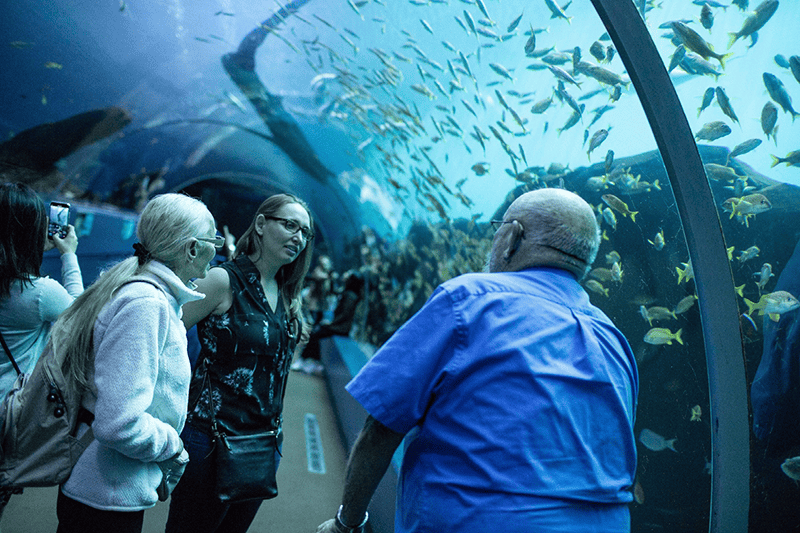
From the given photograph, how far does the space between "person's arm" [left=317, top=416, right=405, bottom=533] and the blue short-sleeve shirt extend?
0.06 metres

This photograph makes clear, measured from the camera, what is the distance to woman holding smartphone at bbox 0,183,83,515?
2176 mm

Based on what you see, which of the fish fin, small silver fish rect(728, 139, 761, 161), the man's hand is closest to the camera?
the man's hand

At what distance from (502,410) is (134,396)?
1.03m

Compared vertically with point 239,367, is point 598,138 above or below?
above

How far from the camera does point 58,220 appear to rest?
269 centimetres

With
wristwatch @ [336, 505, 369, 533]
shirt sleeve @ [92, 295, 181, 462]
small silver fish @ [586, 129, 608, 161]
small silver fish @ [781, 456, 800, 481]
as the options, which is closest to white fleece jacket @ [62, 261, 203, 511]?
shirt sleeve @ [92, 295, 181, 462]

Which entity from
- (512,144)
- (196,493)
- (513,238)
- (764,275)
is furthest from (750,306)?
(512,144)

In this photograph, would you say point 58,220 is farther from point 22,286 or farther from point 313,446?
point 313,446

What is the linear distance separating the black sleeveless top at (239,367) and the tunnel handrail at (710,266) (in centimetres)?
195

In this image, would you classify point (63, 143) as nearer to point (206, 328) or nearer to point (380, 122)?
point (380, 122)

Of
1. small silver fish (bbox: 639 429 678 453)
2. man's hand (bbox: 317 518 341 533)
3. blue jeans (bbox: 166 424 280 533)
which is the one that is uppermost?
man's hand (bbox: 317 518 341 533)

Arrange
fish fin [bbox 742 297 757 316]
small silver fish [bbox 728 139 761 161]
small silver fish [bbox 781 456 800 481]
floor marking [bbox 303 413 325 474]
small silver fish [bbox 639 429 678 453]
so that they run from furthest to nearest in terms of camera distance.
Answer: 1. floor marking [bbox 303 413 325 474]
2. small silver fish [bbox 639 429 678 453]
3. small silver fish [bbox 728 139 761 161]
4. fish fin [bbox 742 297 757 316]
5. small silver fish [bbox 781 456 800 481]

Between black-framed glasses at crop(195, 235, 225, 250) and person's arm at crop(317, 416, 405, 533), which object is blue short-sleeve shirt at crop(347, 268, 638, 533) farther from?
black-framed glasses at crop(195, 235, 225, 250)

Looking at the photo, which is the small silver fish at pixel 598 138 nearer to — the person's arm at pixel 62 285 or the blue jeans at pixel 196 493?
the blue jeans at pixel 196 493
